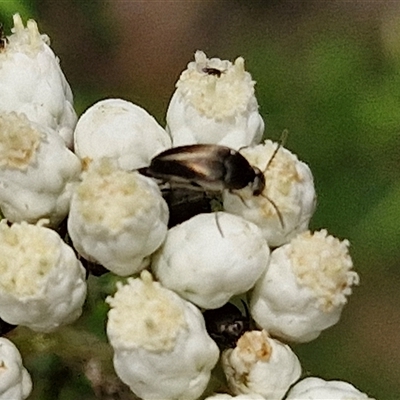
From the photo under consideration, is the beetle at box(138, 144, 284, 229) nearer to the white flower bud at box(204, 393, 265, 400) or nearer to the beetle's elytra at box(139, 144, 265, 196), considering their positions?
the beetle's elytra at box(139, 144, 265, 196)

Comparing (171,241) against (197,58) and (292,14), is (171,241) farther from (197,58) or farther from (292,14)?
(292,14)

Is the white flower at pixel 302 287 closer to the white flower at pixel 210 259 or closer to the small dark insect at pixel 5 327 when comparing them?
the white flower at pixel 210 259

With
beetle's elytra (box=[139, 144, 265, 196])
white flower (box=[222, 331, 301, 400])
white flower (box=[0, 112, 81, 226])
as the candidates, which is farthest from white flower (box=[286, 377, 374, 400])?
white flower (box=[0, 112, 81, 226])

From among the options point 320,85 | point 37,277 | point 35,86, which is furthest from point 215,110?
point 320,85

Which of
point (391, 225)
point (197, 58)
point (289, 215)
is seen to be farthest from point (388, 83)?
point (289, 215)

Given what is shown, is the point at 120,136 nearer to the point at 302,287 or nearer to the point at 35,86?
the point at 35,86

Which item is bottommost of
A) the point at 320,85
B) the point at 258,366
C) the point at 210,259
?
the point at 320,85
